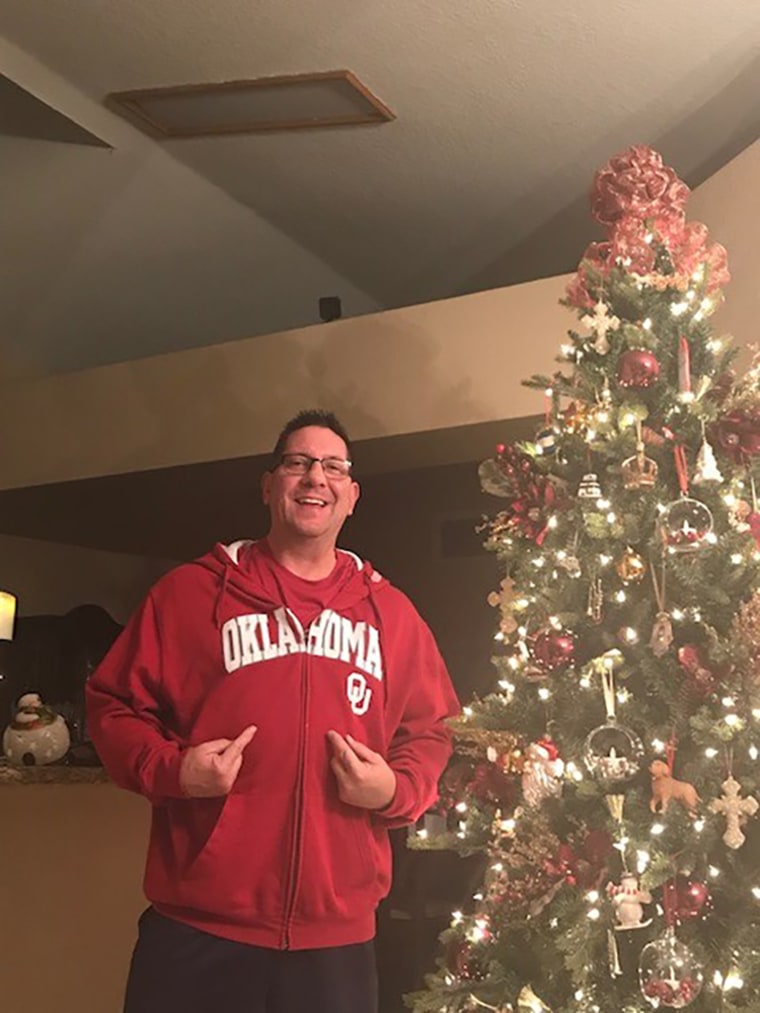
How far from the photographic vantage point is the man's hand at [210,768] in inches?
78.2

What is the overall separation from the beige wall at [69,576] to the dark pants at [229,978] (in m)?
3.16

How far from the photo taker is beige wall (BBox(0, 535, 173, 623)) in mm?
4953

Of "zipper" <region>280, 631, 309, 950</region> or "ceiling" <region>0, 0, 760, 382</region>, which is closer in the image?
"zipper" <region>280, 631, 309, 950</region>

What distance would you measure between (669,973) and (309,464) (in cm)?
122

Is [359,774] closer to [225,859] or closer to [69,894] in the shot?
[225,859]

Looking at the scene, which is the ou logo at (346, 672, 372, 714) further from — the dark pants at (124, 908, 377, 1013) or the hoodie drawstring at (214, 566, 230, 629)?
the dark pants at (124, 908, 377, 1013)

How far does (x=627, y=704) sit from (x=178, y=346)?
10.1ft

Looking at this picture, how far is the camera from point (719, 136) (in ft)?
10.4

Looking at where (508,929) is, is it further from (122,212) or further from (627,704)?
(122,212)

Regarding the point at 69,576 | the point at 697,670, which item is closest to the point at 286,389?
the point at 697,670

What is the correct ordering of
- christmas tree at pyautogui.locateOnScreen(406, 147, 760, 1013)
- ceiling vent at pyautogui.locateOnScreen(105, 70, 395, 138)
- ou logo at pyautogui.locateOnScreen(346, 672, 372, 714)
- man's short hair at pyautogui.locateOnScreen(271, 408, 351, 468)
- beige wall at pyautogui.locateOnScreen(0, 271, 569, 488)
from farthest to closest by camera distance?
beige wall at pyautogui.locateOnScreen(0, 271, 569, 488) < ceiling vent at pyautogui.locateOnScreen(105, 70, 395, 138) < man's short hair at pyautogui.locateOnScreen(271, 408, 351, 468) < ou logo at pyautogui.locateOnScreen(346, 672, 372, 714) < christmas tree at pyautogui.locateOnScreen(406, 147, 760, 1013)

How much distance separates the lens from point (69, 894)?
9.91 ft

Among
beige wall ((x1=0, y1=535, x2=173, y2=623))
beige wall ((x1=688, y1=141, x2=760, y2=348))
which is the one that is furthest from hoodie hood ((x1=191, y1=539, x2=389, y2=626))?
beige wall ((x1=0, y1=535, x2=173, y2=623))

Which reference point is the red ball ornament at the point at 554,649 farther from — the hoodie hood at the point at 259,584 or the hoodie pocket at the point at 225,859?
the hoodie pocket at the point at 225,859
